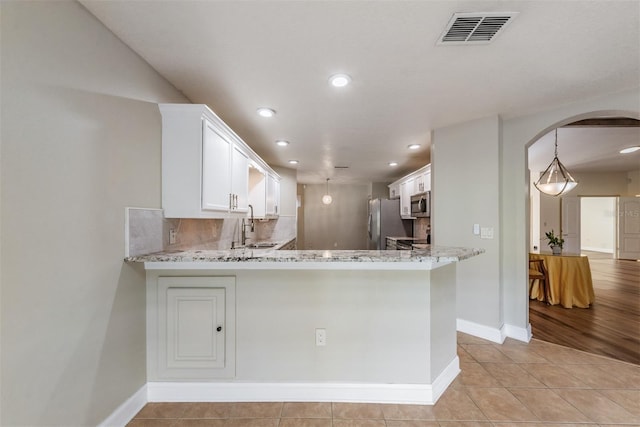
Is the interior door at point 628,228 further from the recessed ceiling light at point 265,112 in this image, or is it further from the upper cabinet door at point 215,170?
the upper cabinet door at point 215,170

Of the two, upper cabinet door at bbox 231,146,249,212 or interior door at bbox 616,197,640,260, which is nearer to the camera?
A: upper cabinet door at bbox 231,146,249,212

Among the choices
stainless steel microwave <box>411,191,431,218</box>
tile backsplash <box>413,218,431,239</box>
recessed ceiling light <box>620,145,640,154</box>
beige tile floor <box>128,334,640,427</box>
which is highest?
recessed ceiling light <box>620,145,640,154</box>

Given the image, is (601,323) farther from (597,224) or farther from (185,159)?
(597,224)

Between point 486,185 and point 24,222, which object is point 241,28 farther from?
point 486,185

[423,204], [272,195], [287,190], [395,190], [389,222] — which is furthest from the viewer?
[395,190]

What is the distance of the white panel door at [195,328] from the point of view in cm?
192

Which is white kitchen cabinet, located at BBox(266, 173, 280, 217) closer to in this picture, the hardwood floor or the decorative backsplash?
the decorative backsplash

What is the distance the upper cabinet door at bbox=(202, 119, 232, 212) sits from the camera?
204cm

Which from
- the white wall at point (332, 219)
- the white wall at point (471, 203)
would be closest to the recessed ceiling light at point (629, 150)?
the white wall at point (471, 203)

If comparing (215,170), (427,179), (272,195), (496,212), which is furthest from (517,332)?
(272,195)

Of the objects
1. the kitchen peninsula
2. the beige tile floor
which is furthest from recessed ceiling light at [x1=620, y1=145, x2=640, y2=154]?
the kitchen peninsula

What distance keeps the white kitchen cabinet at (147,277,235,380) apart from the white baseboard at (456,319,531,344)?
2628 millimetres

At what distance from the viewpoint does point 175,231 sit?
2240mm

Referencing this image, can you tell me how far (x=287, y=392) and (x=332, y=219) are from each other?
6860mm
